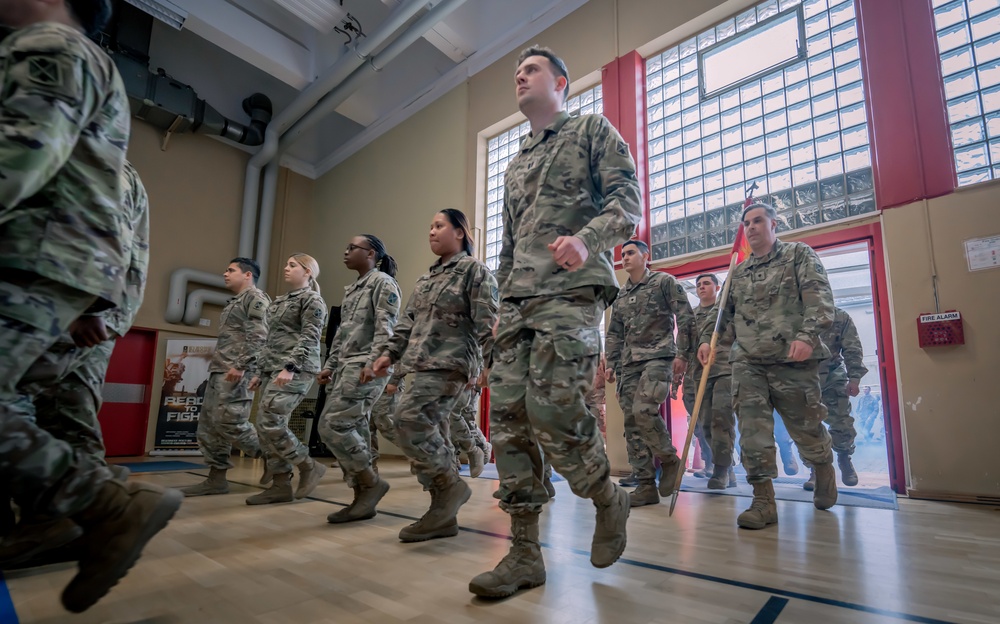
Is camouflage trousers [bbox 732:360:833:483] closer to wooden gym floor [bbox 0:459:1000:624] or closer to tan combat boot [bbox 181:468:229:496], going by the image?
wooden gym floor [bbox 0:459:1000:624]

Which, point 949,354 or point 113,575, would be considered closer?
point 113,575

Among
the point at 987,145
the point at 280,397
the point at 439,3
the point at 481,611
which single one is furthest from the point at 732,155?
the point at 481,611

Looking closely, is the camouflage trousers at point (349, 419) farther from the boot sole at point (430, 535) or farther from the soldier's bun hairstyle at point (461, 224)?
the soldier's bun hairstyle at point (461, 224)

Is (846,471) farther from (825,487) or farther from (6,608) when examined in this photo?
(6,608)

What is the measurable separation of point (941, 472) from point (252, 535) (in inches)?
165

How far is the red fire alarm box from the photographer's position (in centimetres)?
360

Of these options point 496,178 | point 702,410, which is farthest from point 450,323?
point 496,178

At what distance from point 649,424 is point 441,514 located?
1.67 metres

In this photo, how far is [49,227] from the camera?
1025mm

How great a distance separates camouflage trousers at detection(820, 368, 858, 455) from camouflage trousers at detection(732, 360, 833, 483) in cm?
187

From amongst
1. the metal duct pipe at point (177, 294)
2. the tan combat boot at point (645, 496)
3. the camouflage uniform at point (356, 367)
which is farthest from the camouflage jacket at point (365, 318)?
the metal duct pipe at point (177, 294)

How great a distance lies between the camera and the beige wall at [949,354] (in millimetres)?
3455

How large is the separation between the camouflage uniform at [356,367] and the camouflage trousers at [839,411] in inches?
143

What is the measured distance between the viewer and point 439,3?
6.58 m
